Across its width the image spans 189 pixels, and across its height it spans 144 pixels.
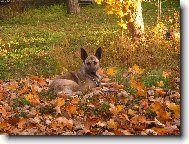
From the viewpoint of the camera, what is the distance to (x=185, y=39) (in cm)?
761

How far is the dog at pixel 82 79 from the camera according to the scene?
816 cm

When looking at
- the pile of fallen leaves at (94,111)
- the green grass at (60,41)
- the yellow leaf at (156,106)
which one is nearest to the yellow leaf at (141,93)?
the pile of fallen leaves at (94,111)

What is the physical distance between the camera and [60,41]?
8.26 metres

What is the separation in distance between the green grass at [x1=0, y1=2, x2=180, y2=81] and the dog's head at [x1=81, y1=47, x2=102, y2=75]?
76mm

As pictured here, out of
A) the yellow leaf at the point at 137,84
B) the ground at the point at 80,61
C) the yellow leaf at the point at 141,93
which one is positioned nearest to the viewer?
the ground at the point at 80,61

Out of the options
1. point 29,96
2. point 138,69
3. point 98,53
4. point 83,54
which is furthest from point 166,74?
point 29,96

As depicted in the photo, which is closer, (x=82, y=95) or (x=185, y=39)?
(x=185, y=39)

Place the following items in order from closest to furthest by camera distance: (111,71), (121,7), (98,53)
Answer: (98,53)
(111,71)
(121,7)

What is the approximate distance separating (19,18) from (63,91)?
3.12 ft

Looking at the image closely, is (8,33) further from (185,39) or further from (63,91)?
(185,39)

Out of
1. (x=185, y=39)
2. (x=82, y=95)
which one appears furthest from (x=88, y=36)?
(x=185, y=39)

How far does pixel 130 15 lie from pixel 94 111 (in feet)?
4.12

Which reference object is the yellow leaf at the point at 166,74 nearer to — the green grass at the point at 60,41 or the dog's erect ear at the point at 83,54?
the green grass at the point at 60,41

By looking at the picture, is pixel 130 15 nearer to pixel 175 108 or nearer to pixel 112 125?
pixel 175 108
